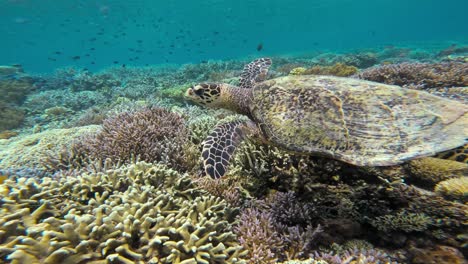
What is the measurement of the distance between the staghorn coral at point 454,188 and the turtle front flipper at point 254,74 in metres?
3.46

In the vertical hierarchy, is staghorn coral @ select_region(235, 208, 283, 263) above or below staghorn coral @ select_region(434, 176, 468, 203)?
below

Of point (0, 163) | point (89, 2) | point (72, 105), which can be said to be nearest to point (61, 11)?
point (89, 2)

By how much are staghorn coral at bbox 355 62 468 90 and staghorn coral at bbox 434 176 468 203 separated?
13.7ft

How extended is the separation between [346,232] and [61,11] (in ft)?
200

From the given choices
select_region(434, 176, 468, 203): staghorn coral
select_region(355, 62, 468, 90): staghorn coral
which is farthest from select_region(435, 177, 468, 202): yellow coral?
select_region(355, 62, 468, 90): staghorn coral

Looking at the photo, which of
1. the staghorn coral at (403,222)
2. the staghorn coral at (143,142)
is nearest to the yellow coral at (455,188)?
the staghorn coral at (403,222)

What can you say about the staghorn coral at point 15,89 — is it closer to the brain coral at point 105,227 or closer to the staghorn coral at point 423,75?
the brain coral at point 105,227

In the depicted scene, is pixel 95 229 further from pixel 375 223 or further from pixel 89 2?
pixel 89 2

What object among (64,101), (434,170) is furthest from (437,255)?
(64,101)

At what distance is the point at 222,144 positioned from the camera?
364cm

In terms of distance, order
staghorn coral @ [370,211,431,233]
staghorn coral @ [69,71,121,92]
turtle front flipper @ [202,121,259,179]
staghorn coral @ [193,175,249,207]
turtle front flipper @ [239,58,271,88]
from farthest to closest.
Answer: staghorn coral @ [69,71,121,92], turtle front flipper @ [239,58,271,88], turtle front flipper @ [202,121,259,179], staghorn coral @ [193,175,249,207], staghorn coral @ [370,211,431,233]

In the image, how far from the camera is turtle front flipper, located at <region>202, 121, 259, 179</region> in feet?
10.9

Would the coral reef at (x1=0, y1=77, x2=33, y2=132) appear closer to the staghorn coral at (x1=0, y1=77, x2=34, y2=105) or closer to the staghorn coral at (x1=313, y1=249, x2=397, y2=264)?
the staghorn coral at (x1=0, y1=77, x2=34, y2=105)

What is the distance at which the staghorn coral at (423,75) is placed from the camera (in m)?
6.21
